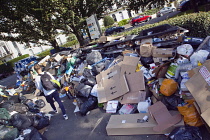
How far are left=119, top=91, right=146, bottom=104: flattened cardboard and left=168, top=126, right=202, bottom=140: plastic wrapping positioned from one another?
3.42ft

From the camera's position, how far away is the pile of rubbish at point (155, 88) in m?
2.22

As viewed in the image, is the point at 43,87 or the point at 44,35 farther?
the point at 44,35

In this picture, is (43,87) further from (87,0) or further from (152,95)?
(87,0)

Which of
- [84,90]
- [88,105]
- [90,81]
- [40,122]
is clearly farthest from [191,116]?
[40,122]

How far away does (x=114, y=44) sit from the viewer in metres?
5.62

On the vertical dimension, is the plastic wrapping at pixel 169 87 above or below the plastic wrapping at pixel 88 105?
above

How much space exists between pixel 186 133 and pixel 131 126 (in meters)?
0.86

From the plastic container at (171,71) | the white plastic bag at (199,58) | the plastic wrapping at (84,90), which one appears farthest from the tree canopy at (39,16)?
the white plastic bag at (199,58)

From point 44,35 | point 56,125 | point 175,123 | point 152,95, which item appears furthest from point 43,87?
point 44,35

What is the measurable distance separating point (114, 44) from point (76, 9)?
6067mm

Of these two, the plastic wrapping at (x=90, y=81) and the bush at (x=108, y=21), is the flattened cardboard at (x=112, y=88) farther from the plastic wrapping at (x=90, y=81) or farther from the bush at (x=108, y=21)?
the bush at (x=108, y=21)

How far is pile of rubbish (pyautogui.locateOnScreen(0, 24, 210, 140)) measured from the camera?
2.22 metres

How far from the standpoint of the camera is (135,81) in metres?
3.42

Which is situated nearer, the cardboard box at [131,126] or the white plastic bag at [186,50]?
the cardboard box at [131,126]
